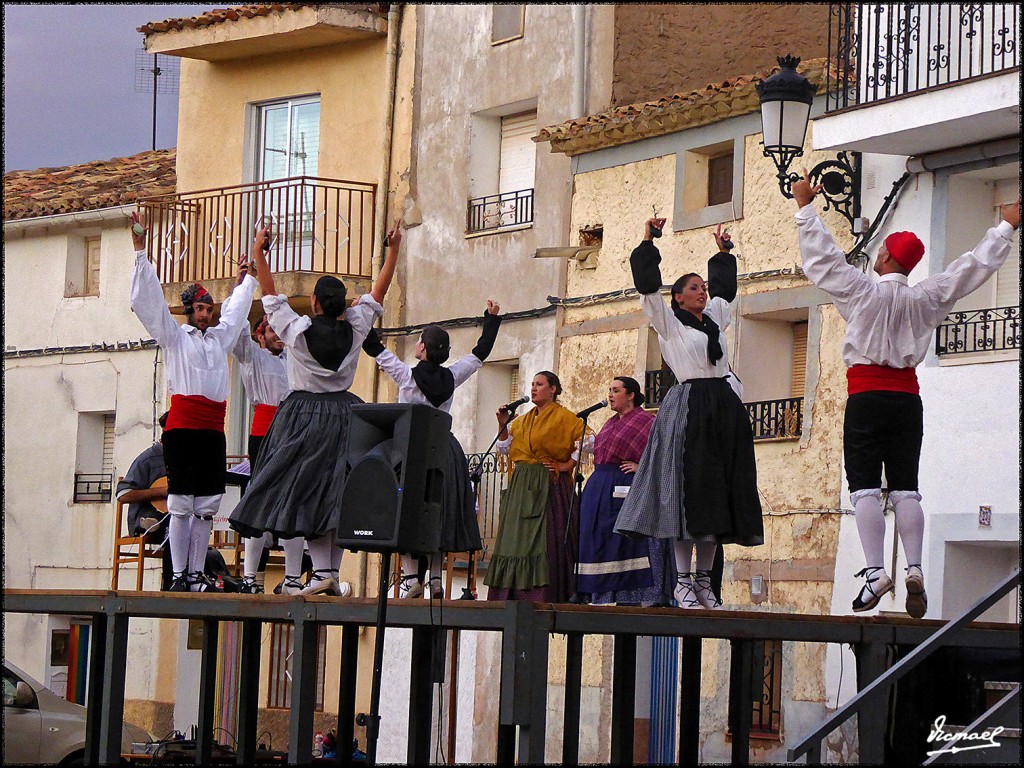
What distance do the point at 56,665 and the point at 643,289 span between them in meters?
16.2

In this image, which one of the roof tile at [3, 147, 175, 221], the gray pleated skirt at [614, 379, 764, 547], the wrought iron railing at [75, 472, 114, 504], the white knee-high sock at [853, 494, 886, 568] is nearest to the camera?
the white knee-high sock at [853, 494, 886, 568]

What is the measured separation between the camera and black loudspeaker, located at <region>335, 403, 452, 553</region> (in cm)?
848

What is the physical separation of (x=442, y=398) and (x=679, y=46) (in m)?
9.04

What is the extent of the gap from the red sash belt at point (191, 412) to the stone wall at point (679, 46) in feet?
29.1

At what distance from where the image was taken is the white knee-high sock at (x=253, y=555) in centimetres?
1115

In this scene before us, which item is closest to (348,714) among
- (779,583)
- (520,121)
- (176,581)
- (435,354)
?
(176,581)

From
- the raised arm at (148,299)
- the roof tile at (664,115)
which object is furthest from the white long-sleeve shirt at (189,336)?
the roof tile at (664,115)

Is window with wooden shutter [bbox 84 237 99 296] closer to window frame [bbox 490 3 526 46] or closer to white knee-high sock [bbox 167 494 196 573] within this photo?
window frame [bbox 490 3 526 46]

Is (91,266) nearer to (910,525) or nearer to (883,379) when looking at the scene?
(883,379)

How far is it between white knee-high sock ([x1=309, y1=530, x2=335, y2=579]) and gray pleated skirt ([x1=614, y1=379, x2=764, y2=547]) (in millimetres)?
1578

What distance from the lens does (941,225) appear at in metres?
13.9

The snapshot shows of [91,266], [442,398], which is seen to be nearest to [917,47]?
[442,398]

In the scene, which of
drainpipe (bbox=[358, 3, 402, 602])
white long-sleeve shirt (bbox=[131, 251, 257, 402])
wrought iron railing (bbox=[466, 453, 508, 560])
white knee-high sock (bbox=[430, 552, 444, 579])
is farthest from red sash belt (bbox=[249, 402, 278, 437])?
drainpipe (bbox=[358, 3, 402, 602])

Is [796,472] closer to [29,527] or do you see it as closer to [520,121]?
[520,121]
